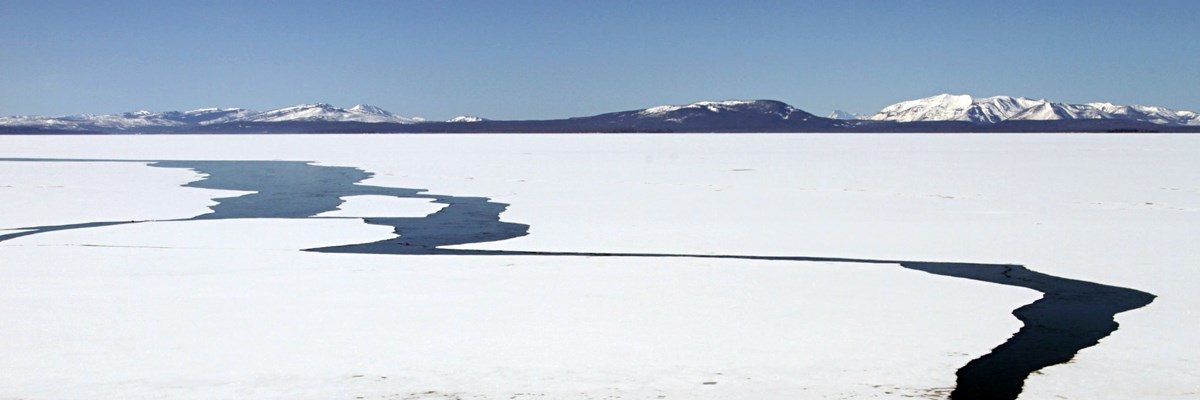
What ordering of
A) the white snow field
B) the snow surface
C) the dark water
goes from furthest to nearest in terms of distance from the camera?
the snow surface
the dark water
the white snow field

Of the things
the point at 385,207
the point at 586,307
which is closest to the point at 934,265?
the point at 586,307

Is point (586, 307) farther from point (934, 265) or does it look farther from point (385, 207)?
point (385, 207)

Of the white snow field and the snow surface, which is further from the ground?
the white snow field

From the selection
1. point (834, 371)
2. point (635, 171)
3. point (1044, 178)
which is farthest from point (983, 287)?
point (635, 171)

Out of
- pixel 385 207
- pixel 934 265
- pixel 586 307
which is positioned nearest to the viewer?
pixel 586 307

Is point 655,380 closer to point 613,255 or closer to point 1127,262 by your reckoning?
point 613,255

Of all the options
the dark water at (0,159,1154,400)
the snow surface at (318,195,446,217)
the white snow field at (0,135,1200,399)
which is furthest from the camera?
the snow surface at (318,195,446,217)
